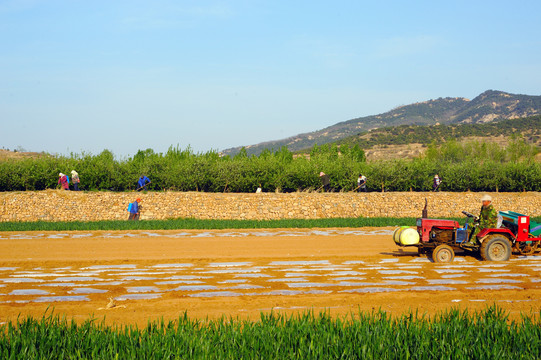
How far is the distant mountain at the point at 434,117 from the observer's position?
561 feet

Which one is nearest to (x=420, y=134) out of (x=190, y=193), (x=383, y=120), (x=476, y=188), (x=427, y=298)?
(x=476, y=188)

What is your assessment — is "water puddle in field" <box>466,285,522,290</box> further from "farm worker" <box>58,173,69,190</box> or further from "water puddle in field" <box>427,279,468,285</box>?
"farm worker" <box>58,173,69,190</box>

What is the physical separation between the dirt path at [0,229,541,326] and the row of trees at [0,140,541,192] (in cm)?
1849

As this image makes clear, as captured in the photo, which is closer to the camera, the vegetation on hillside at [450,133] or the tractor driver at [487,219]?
the tractor driver at [487,219]

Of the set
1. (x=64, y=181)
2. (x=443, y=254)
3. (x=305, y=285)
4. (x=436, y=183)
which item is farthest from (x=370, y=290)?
(x=436, y=183)

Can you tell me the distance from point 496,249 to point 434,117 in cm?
18616

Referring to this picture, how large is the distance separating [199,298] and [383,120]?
19006cm

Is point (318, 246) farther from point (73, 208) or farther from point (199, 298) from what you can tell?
point (73, 208)

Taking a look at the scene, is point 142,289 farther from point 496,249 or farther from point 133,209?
point 133,209

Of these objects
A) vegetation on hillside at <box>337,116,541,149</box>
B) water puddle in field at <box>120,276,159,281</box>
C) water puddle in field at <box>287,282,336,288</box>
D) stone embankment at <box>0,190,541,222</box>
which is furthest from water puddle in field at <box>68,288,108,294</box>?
vegetation on hillside at <box>337,116,541,149</box>

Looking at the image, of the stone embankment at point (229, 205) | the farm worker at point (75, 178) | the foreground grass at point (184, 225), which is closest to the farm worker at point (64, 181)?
the farm worker at point (75, 178)

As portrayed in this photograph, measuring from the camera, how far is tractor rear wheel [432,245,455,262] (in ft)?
43.8

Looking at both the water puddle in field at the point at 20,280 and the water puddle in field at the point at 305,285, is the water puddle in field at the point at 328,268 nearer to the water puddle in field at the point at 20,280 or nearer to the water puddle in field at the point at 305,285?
the water puddle in field at the point at 305,285

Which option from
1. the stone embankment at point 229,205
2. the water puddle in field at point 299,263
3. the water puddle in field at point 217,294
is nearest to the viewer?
the water puddle in field at point 217,294
